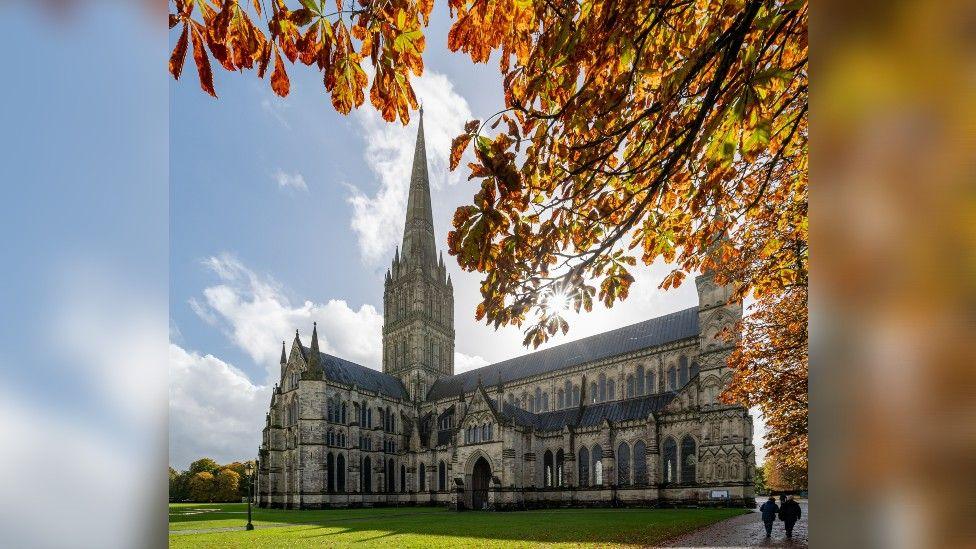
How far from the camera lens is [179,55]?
2543mm

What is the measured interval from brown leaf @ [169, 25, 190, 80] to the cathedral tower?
167 feet

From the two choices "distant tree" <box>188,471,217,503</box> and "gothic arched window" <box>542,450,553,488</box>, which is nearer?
"gothic arched window" <box>542,450,553,488</box>

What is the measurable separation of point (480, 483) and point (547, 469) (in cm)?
496

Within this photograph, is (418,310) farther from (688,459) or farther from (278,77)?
(278,77)

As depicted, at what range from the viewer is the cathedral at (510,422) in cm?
2927

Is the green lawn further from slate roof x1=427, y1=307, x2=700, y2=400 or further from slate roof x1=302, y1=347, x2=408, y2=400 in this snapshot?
slate roof x1=302, y1=347, x2=408, y2=400

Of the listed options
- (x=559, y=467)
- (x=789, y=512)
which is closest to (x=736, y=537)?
(x=789, y=512)

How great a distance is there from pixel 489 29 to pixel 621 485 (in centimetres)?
3226

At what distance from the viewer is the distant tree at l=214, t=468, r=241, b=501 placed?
6769 cm

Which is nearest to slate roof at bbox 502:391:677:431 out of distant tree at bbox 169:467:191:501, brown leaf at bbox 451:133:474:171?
brown leaf at bbox 451:133:474:171

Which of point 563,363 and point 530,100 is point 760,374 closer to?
point 530,100

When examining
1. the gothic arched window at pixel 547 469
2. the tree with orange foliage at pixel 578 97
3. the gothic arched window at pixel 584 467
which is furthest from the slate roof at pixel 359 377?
the tree with orange foliage at pixel 578 97

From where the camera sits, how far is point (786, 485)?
6975 cm
